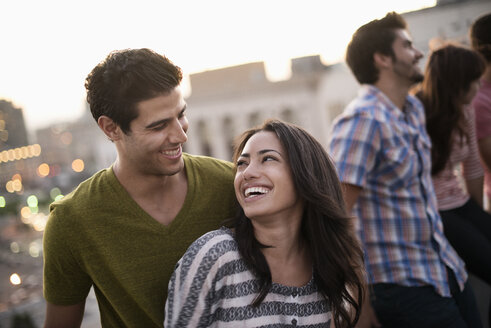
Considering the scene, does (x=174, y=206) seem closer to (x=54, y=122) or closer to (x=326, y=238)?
(x=326, y=238)

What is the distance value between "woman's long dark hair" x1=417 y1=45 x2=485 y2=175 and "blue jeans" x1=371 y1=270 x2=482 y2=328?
730 mm

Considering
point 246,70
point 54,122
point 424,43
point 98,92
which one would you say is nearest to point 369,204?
point 98,92

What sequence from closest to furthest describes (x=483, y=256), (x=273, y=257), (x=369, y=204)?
1. (x=273, y=257)
2. (x=369, y=204)
3. (x=483, y=256)

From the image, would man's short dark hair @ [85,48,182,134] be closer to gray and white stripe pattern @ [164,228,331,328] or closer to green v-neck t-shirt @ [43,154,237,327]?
green v-neck t-shirt @ [43,154,237,327]

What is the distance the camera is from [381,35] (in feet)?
→ 7.89

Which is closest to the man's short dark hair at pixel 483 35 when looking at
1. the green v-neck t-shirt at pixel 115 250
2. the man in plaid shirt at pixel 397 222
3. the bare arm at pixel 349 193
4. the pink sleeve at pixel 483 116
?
the pink sleeve at pixel 483 116

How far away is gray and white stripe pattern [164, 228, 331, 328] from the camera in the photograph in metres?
1.58

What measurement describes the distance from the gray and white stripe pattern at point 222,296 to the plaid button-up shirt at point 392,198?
64cm

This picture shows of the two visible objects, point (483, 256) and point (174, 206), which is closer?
point (174, 206)

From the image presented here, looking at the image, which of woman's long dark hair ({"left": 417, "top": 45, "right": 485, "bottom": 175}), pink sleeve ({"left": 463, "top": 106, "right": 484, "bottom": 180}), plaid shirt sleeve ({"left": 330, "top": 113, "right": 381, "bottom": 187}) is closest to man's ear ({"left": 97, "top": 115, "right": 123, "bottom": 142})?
plaid shirt sleeve ({"left": 330, "top": 113, "right": 381, "bottom": 187})

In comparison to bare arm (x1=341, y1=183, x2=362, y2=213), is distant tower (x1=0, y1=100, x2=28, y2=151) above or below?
below

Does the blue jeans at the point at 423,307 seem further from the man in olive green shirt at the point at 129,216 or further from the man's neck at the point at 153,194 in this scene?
the man's neck at the point at 153,194

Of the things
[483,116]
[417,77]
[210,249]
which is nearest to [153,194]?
[210,249]

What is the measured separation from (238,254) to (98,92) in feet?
2.97
